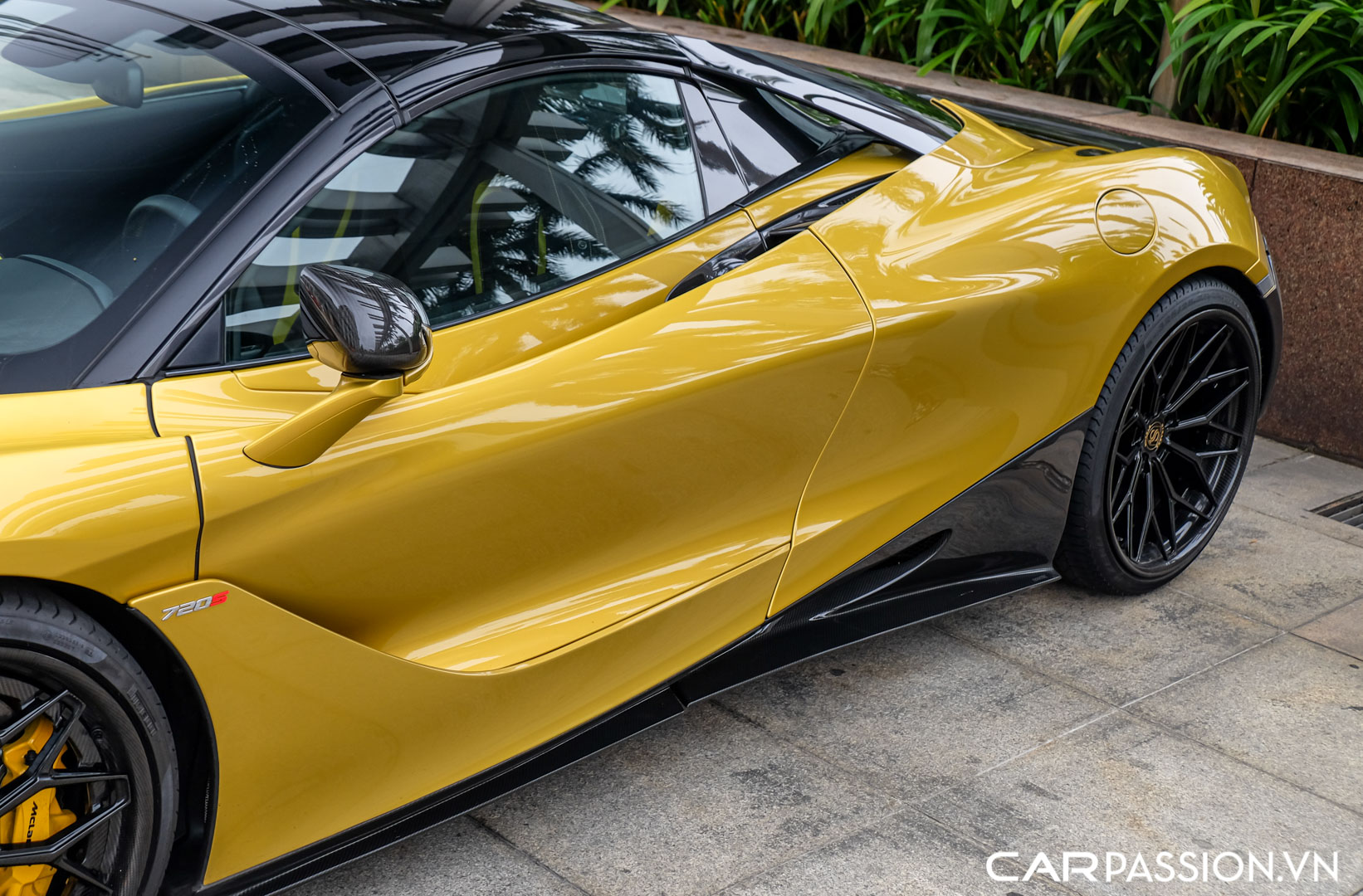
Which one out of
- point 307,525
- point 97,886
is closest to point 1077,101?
point 307,525

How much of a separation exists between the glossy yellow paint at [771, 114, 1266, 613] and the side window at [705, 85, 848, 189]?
144 millimetres

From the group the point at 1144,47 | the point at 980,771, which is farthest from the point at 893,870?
the point at 1144,47

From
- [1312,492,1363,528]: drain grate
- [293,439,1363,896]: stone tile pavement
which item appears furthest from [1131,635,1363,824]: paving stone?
[1312,492,1363,528]: drain grate

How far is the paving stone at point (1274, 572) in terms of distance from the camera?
139 inches

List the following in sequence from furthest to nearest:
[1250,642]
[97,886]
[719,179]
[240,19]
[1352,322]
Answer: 1. [1352,322]
2. [1250,642]
3. [719,179]
4. [240,19]
5. [97,886]

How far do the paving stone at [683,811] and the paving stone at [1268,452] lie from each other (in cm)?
245

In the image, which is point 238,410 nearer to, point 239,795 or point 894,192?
point 239,795

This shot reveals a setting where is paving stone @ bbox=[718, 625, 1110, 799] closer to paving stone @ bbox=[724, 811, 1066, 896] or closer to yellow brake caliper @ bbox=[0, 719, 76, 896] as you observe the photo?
paving stone @ bbox=[724, 811, 1066, 896]

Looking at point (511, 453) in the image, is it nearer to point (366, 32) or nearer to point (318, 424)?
point (318, 424)

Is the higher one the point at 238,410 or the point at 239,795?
the point at 238,410

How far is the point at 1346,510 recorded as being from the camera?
13.8ft

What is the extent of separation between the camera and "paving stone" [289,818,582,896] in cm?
233

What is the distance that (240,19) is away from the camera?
225 centimetres

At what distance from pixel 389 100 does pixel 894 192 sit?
43.4 inches
